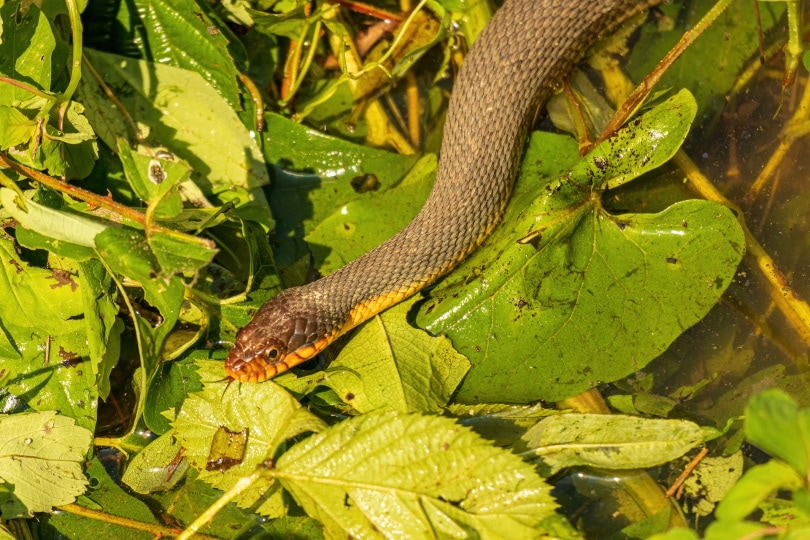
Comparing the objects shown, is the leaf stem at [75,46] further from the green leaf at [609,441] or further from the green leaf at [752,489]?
the green leaf at [752,489]

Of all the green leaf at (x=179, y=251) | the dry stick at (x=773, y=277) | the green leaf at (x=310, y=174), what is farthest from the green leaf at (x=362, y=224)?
the dry stick at (x=773, y=277)

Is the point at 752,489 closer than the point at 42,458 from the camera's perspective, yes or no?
Yes

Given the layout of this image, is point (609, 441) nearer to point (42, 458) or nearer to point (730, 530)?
point (730, 530)

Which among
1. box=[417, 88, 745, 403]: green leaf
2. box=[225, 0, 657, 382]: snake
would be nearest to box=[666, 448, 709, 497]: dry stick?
box=[417, 88, 745, 403]: green leaf

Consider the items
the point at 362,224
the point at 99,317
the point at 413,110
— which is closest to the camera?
the point at 99,317

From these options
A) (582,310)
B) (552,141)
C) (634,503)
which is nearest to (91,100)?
(552,141)

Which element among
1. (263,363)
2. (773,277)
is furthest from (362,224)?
(773,277)
